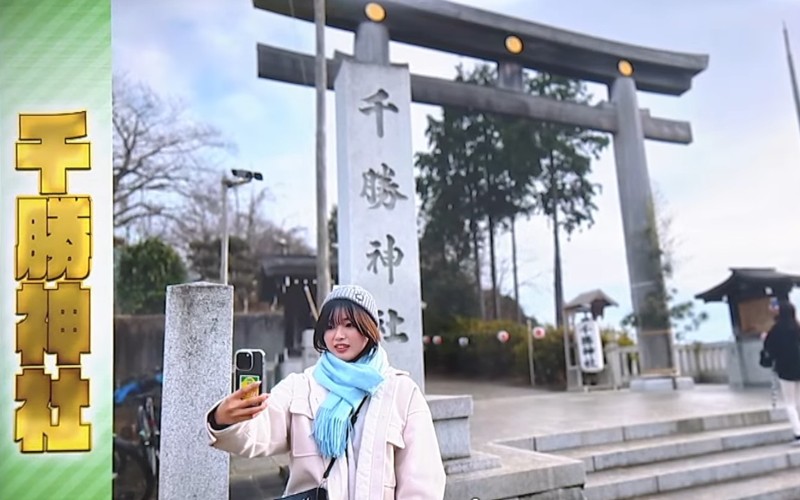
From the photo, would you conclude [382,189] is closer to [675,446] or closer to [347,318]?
[347,318]

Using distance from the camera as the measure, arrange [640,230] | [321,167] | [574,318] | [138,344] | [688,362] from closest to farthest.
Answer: [321,167] < [640,230] < [688,362] < [138,344] < [574,318]

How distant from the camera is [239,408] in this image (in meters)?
1.53

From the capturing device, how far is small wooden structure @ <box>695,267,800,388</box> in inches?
381

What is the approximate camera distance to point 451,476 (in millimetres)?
3424

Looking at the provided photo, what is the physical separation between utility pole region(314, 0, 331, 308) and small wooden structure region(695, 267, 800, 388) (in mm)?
7158

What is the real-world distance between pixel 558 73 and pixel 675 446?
7697mm

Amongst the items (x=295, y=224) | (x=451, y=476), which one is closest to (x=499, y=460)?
(x=451, y=476)

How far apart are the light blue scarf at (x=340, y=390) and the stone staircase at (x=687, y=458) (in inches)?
109

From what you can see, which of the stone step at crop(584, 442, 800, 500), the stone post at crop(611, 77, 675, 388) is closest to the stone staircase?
the stone step at crop(584, 442, 800, 500)

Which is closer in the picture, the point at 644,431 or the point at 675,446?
the point at 675,446

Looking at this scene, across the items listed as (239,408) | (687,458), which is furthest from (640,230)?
(239,408)

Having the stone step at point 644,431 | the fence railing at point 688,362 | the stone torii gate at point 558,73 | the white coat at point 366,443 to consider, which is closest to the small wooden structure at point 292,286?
the stone torii gate at point 558,73

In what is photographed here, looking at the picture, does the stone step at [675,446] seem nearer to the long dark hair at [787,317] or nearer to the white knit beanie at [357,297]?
the long dark hair at [787,317]

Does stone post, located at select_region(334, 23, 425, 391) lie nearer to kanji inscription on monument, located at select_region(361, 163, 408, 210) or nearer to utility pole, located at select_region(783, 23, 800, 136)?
kanji inscription on monument, located at select_region(361, 163, 408, 210)
